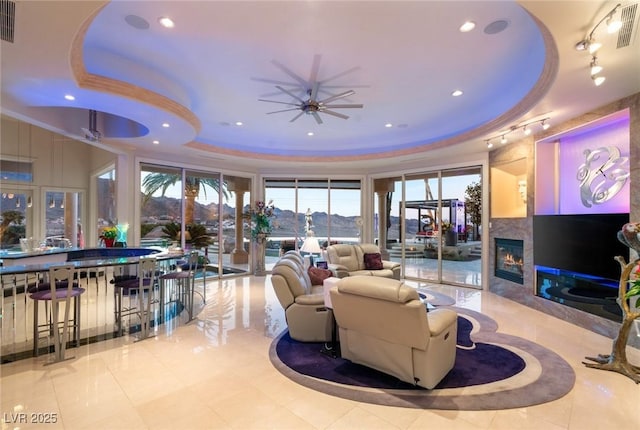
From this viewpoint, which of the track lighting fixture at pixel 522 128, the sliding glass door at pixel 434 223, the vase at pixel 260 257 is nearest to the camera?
the track lighting fixture at pixel 522 128

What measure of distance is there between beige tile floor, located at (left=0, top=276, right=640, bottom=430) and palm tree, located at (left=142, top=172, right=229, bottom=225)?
372cm

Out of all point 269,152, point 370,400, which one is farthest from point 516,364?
point 269,152

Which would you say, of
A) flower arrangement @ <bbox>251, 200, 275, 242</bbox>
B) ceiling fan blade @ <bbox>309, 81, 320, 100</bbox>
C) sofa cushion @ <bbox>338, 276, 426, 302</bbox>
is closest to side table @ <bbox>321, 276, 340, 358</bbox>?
sofa cushion @ <bbox>338, 276, 426, 302</bbox>

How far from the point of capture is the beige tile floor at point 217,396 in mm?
2184

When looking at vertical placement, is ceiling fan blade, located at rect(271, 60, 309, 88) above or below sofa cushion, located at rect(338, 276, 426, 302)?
above

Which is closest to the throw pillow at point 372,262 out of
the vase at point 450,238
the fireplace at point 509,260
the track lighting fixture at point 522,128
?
the vase at point 450,238

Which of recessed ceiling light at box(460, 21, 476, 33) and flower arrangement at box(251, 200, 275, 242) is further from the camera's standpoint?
flower arrangement at box(251, 200, 275, 242)

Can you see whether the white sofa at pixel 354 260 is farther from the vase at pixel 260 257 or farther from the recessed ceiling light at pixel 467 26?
the recessed ceiling light at pixel 467 26

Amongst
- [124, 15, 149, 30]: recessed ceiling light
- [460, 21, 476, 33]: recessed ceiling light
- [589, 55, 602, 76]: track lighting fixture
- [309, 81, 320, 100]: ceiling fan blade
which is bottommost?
[589, 55, 602, 76]: track lighting fixture

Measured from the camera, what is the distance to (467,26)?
2.80m

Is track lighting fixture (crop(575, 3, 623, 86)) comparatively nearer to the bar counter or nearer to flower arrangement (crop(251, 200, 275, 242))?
the bar counter

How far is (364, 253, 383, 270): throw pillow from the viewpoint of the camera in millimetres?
6105

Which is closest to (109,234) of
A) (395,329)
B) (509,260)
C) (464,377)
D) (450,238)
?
(395,329)

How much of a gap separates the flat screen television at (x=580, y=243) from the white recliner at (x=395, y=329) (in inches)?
107
